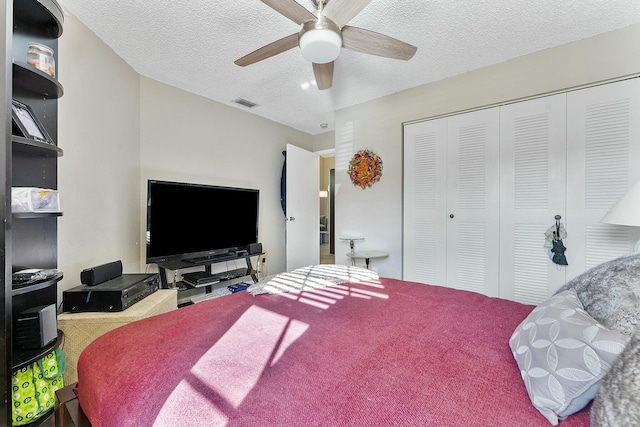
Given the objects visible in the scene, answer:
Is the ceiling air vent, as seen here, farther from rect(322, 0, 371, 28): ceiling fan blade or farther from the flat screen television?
rect(322, 0, 371, 28): ceiling fan blade

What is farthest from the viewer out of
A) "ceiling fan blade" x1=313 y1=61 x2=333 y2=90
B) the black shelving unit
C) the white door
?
the white door

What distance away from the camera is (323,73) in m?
2.09

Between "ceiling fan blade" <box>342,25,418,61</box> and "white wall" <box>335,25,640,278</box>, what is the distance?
1.32m

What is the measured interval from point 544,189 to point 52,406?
368cm

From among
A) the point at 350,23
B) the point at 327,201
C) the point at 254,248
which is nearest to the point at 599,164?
the point at 350,23

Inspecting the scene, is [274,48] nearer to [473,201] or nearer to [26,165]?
[26,165]

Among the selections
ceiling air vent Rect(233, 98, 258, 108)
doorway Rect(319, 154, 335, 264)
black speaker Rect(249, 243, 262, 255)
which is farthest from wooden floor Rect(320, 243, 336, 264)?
ceiling air vent Rect(233, 98, 258, 108)

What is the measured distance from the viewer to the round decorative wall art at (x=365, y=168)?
345cm

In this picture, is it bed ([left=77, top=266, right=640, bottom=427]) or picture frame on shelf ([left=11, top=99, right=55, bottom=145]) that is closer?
bed ([left=77, top=266, right=640, bottom=427])

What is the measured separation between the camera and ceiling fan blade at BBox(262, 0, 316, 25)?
4.84ft

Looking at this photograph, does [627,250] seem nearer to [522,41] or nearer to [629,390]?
[522,41]

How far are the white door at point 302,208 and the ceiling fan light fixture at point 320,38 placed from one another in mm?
2381

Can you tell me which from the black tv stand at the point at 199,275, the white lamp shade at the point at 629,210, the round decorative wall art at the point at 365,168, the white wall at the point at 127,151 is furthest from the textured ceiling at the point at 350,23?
the black tv stand at the point at 199,275

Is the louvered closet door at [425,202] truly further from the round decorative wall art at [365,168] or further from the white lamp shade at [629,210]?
the white lamp shade at [629,210]
